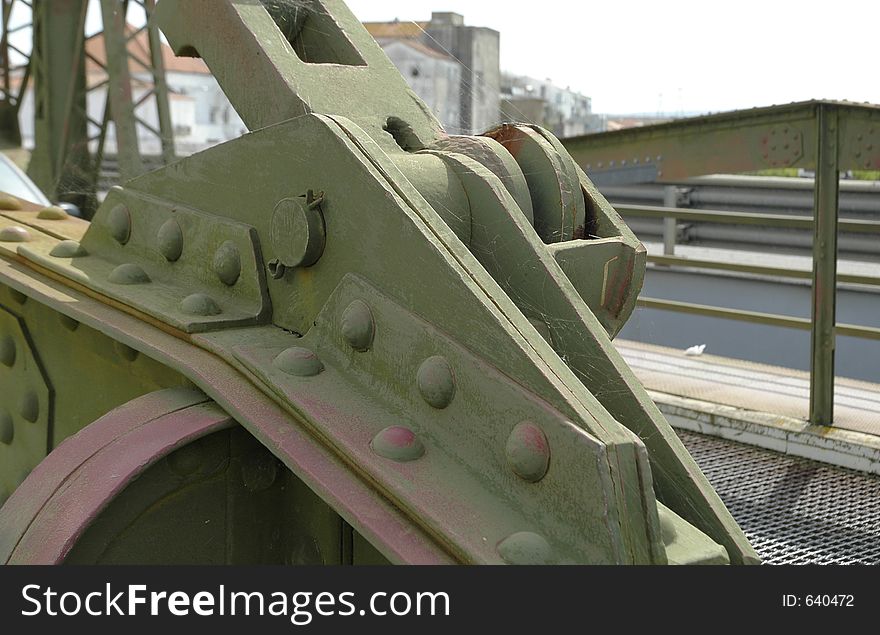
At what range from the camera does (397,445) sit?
1.45 meters

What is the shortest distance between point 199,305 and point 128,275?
29 centimetres

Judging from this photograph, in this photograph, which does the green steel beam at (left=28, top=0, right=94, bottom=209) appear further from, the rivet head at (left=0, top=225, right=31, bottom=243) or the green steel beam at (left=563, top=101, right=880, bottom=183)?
the rivet head at (left=0, top=225, right=31, bottom=243)

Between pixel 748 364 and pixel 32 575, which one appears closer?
pixel 32 575

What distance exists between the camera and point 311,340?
1.70 metres

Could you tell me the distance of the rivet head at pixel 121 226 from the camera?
7.07 feet

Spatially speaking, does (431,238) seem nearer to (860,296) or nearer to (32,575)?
(32,575)

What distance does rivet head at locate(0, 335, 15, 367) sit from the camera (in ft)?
7.79

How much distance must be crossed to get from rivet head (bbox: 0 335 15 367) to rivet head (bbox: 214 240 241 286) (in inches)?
31.5

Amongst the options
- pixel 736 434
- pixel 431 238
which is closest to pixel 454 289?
pixel 431 238

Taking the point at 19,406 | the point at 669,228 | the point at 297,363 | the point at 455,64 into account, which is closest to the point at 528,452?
the point at 297,363

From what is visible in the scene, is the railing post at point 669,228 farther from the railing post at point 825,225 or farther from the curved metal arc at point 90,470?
the curved metal arc at point 90,470

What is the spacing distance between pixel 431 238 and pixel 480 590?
0.54 metres

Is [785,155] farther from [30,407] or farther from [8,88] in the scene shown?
[8,88]

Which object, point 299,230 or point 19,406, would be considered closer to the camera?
point 299,230
